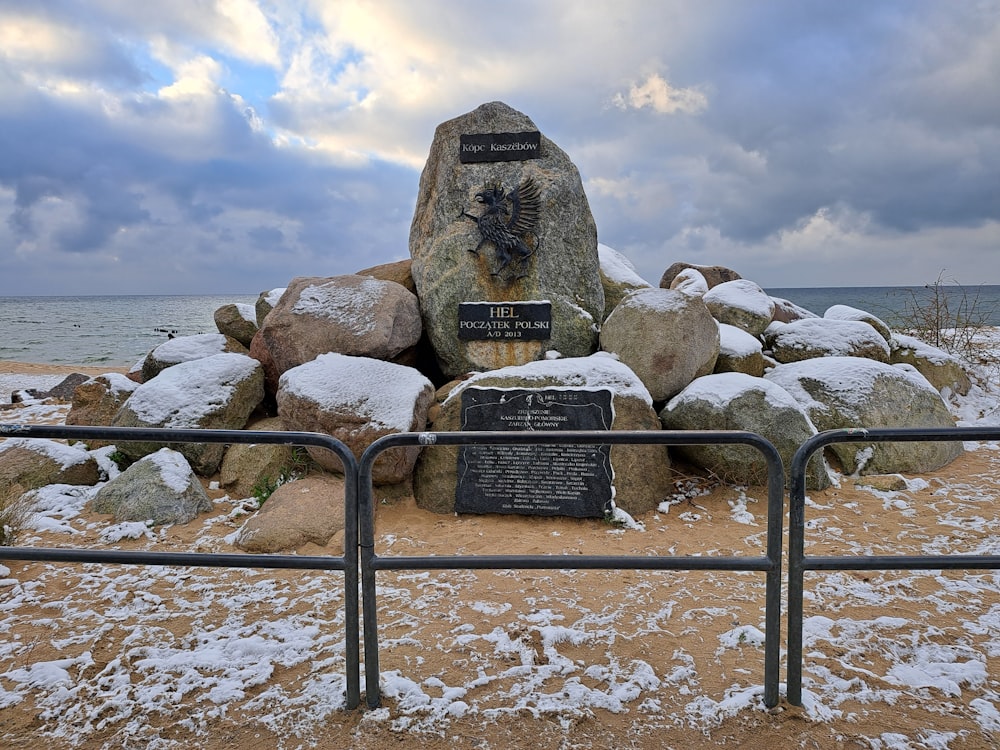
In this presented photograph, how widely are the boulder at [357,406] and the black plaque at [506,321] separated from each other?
42.8 inches

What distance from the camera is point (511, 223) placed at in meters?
6.10

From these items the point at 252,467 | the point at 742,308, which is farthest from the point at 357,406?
the point at 742,308

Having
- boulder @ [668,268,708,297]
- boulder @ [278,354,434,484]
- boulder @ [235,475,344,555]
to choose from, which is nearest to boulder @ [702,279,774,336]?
boulder @ [668,268,708,297]

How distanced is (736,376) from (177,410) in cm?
493

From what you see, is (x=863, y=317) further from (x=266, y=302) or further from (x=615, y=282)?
(x=266, y=302)

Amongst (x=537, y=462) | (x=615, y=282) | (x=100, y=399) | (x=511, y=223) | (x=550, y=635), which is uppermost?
(x=511, y=223)

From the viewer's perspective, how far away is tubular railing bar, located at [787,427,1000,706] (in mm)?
1968

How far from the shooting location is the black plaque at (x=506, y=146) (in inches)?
246

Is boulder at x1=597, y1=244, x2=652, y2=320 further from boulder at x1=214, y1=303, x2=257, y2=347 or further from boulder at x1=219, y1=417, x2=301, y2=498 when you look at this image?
boulder at x1=214, y1=303, x2=257, y2=347

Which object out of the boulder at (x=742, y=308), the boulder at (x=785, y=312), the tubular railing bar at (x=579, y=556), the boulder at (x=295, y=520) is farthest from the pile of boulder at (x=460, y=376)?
the tubular railing bar at (x=579, y=556)

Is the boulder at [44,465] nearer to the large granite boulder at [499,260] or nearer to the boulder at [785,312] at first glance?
the large granite boulder at [499,260]

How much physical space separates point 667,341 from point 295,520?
11.5 feet

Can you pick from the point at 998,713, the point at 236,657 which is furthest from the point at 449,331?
the point at 998,713

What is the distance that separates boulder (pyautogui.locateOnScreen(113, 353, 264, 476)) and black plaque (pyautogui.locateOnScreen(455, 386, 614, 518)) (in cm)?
222
